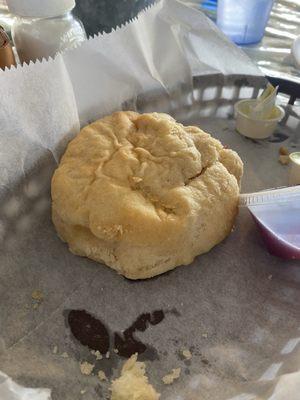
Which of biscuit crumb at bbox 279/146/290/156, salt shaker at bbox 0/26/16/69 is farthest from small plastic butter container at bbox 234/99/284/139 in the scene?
salt shaker at bbox 0/26/16/69

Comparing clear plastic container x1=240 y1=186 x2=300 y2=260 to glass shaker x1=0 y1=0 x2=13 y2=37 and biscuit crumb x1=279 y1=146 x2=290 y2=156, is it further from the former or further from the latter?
glass shaker x1=0 y1=0 x2=13 y2=37

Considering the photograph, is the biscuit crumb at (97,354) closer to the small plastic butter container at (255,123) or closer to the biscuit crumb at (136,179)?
the biscuit crumb at (136,179)

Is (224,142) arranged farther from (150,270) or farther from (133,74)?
(150,270)

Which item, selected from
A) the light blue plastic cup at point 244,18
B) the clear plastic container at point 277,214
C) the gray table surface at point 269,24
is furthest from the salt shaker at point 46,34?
the light blue plastic cup at point 244,18

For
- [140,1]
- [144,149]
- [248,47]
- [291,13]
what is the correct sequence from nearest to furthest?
1. [144,149]
2. [140,1]
3. [248,47]
4. [291,13]

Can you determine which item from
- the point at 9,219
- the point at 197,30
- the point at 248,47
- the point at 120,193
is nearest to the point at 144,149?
the point at 120,193
